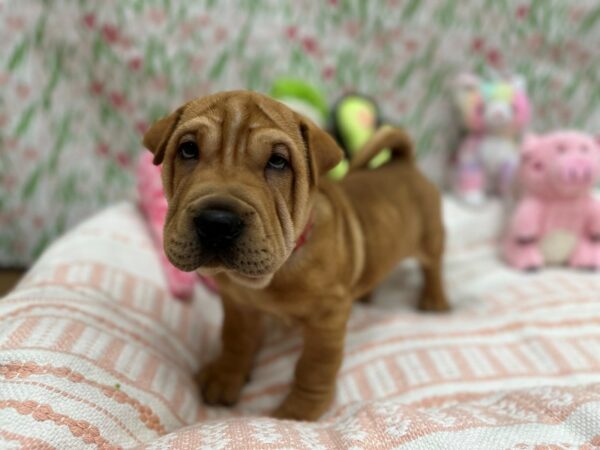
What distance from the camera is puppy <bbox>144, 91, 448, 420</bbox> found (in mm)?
892

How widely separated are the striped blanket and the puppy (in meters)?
0.14

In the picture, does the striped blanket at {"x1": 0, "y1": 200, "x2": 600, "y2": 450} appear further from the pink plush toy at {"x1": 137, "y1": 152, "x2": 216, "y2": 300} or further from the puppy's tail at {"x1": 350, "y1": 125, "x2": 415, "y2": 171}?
the puppy's tail at {"x1": 350, "y1": 125, "x2": 415, "y2": 171}

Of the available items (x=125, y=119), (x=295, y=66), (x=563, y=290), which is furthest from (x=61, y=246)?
(x=563, y=290)

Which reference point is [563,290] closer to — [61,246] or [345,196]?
[345,196]

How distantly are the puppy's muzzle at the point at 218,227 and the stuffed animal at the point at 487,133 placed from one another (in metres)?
1.54

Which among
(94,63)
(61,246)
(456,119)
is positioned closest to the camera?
(61,246)

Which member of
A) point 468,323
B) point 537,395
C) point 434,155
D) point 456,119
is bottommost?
point 468,323

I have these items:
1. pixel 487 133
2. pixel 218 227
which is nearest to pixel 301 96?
pixel 487 133

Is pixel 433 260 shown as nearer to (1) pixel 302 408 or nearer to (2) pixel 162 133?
(1) pixel 302 408

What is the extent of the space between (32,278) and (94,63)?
889 mm

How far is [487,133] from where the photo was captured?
7.17 ft

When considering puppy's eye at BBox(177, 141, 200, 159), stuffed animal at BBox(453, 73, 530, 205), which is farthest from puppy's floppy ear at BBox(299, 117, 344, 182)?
stuffed animal at BBox(453, 73, 530, 205)

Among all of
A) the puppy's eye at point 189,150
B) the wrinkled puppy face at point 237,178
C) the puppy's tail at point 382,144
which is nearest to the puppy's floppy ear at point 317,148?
the wrinkled puppy face at point 237,178

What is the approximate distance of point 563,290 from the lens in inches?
67.2
